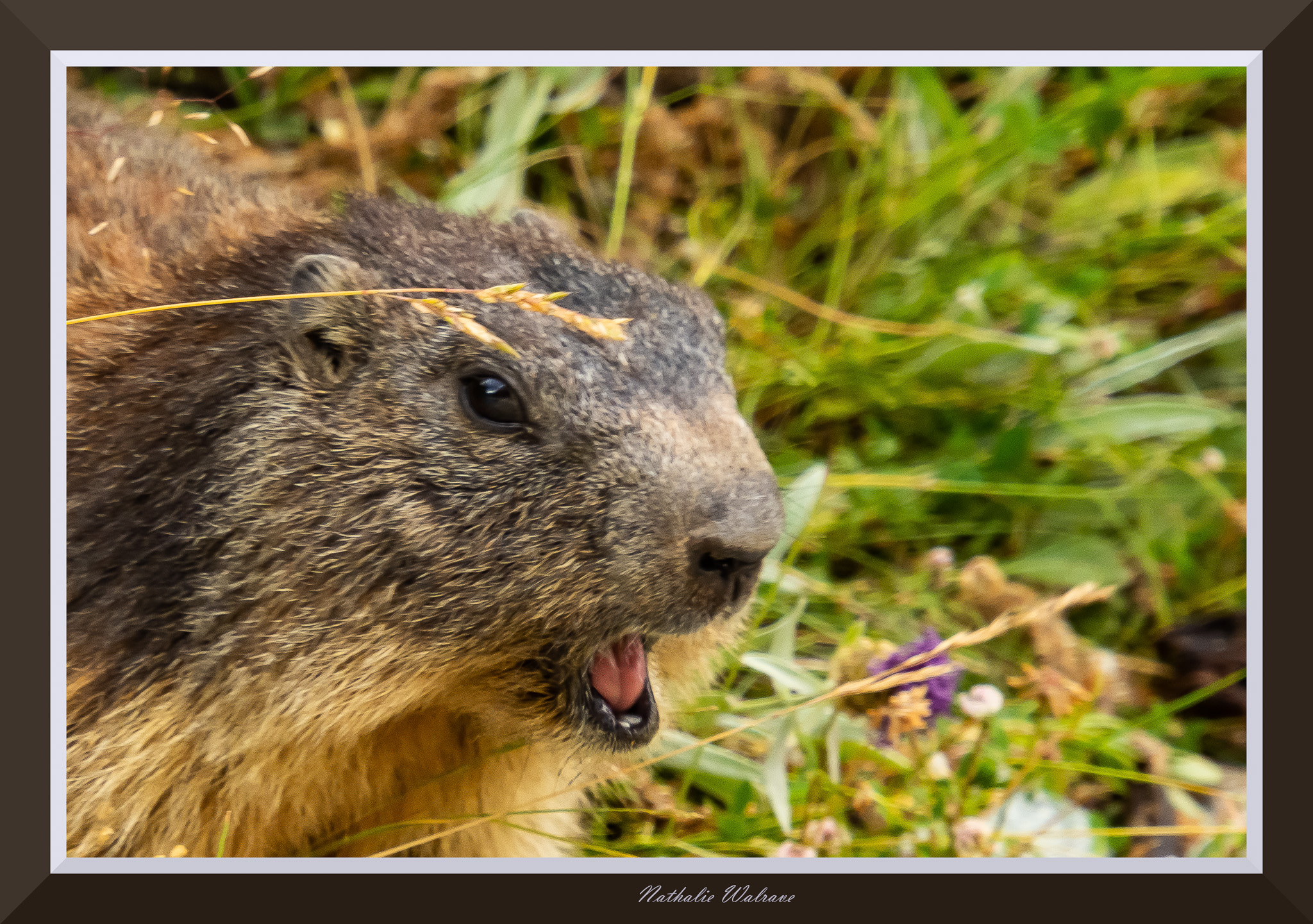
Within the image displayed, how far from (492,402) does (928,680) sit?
159 centimetres

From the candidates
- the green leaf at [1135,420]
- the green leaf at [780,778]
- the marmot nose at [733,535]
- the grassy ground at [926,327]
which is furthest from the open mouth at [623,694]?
the green leaf at [1135,420]

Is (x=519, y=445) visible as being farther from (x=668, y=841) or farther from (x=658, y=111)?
(x=658, y=111)

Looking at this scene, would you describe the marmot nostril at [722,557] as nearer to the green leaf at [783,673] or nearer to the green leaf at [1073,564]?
the green leaf at [783,673]

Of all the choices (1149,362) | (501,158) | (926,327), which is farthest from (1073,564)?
(501,158)

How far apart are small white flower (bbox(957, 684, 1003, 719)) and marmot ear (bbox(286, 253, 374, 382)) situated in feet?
6.28

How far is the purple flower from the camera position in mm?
3322

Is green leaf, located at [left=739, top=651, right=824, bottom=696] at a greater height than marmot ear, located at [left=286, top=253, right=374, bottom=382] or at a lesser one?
lesser

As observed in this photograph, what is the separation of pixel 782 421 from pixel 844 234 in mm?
888
